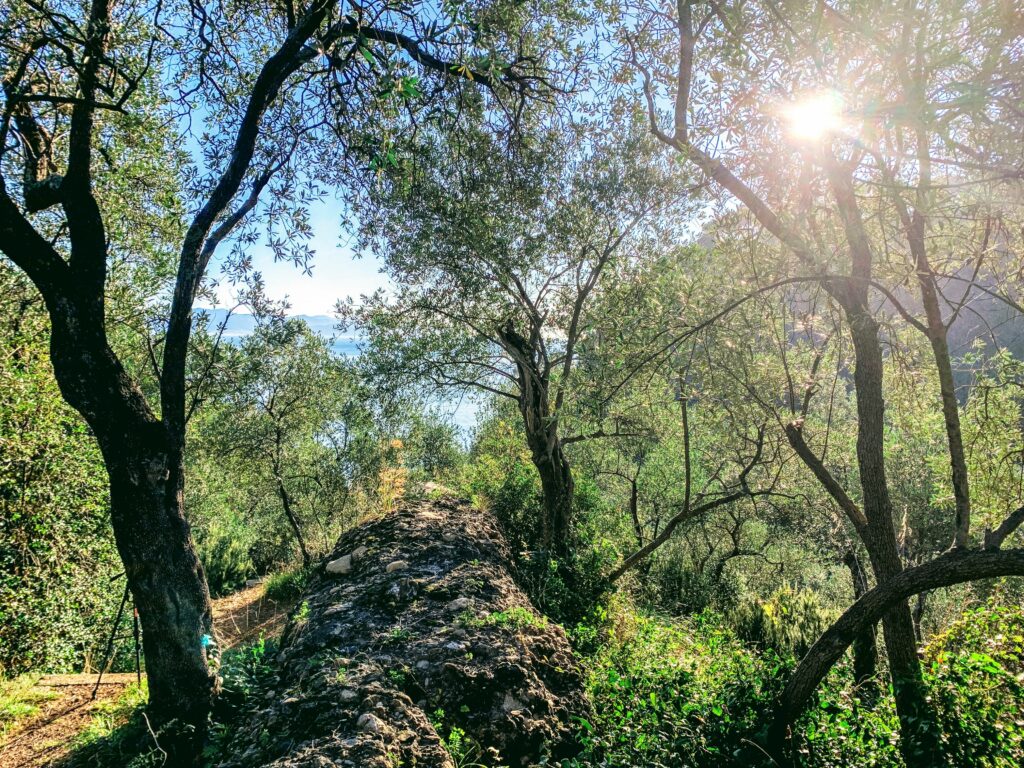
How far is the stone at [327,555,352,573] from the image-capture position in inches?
212

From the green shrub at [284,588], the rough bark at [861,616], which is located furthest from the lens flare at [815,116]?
the green shrub at [284,588]

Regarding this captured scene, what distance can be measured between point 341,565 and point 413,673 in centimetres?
213

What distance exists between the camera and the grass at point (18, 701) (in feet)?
16.1

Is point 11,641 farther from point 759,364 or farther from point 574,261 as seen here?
point 759,364

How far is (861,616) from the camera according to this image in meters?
3.67

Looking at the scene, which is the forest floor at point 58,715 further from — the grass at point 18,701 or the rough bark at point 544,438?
the rough bark at point 544,438

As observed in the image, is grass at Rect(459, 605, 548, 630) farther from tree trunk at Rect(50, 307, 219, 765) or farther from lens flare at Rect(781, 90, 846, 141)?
lens flare at Rect(781, 90, 846, 141)

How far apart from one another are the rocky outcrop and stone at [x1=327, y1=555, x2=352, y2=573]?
0.01 meters

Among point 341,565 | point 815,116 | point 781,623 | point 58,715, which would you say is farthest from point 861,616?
point 58,715

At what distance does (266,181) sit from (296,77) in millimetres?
1642

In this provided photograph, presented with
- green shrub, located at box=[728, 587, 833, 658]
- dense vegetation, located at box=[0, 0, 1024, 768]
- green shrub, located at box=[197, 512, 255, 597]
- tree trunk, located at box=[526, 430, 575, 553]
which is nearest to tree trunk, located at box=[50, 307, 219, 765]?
dense vegetation, located at box=[0, 0, 1024, 768]

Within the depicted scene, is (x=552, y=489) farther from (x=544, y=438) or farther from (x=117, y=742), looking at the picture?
(x=117, y=742)

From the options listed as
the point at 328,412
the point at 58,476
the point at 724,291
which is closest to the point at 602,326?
the point at 724,291

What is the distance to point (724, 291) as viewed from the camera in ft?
22.8
